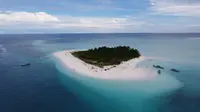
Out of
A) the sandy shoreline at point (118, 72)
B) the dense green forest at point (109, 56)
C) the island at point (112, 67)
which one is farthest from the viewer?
the dense green forest at point (109, 56)

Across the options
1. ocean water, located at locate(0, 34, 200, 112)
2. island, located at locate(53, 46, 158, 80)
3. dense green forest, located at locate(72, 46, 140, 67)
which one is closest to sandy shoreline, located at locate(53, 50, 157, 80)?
Answer: island, located at locate(53, 46, 158, 80)

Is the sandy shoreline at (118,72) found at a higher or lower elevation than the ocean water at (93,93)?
higher

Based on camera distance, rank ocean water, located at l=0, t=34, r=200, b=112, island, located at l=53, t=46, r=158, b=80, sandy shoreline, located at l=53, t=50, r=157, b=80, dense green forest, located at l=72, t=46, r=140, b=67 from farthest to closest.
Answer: dense green forest, located at l=72, t=46, r=140, b=67, island, located at l=53, t=46, r=158, b=80, sandy shoreline, located at l=53, t=50, r=157, b=80, ocean water, located at l=0, t=34, r=200, b=112

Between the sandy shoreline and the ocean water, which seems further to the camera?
the sandy shoreline

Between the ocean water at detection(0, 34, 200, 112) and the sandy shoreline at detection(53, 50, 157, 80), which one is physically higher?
the sandy shoreline at detection(53, 50, 157, 80)

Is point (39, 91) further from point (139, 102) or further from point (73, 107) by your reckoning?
point (139, 102)

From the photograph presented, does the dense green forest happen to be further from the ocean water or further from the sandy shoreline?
the ocean water

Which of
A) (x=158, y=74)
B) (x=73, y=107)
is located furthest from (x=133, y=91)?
(x=158, y=74)

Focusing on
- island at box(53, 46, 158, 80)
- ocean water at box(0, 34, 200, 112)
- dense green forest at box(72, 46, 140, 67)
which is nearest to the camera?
ocean water at box(0, 34, 200, 112)

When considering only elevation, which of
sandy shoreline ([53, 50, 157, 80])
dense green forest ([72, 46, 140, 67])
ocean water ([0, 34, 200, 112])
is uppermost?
dense green forest ([72, 46, 140, 67])

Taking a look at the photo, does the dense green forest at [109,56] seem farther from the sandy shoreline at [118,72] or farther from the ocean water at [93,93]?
the ocean water at [93,93]

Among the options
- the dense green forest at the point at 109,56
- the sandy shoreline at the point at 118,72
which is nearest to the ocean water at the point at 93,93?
the sandy shoreline at the point at 118,72
